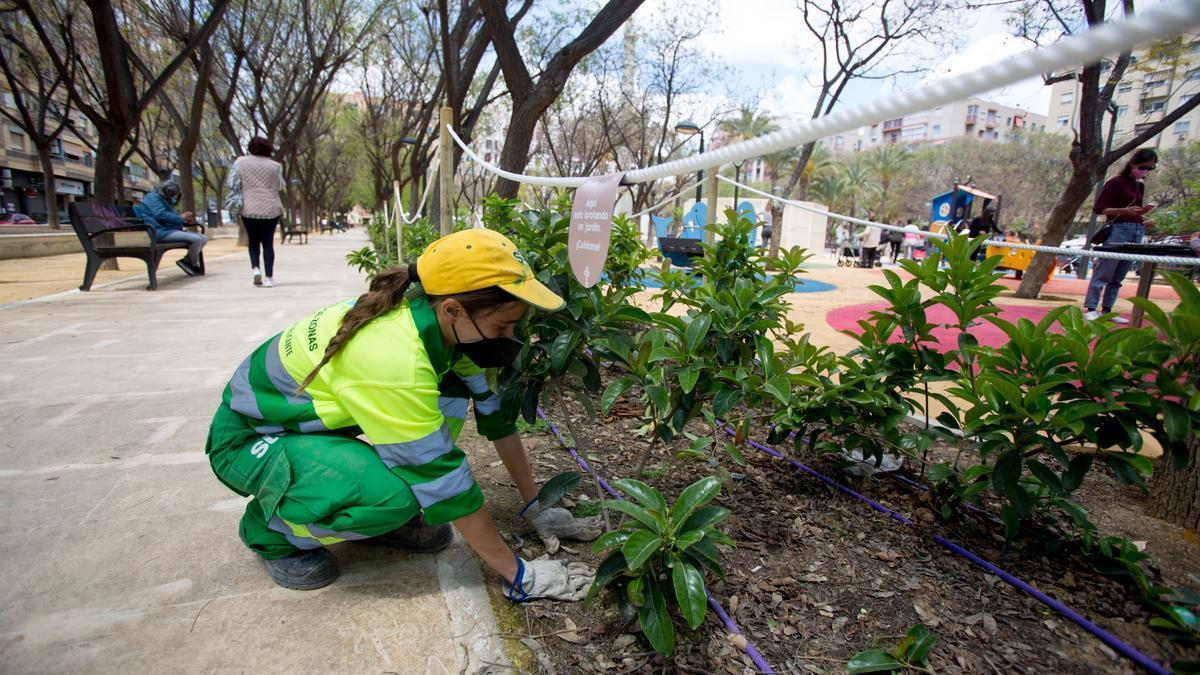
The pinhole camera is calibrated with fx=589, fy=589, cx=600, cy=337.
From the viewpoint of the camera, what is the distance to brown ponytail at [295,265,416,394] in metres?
1.50

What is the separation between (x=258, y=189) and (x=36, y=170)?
1652 inches

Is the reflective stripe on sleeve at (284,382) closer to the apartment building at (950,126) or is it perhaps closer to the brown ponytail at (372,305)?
the brown ponytail at (372,305)

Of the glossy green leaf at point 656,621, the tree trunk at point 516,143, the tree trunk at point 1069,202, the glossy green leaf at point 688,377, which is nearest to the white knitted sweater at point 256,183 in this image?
the tree trunk at point 516,143

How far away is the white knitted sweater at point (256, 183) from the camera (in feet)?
22.6

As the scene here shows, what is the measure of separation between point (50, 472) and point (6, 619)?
99 cm

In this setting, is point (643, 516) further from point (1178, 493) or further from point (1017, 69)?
point (1178, 493)

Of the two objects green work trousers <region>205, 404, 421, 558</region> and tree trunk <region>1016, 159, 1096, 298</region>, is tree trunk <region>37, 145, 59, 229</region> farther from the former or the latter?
tree trunk <region>1016, 159, 1096, 298</region>

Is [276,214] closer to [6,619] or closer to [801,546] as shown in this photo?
[6,619]

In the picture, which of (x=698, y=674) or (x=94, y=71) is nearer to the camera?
(x=698, y=674)

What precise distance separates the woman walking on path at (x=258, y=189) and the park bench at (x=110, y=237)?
988 millimetres

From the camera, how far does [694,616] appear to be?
4.14 ft

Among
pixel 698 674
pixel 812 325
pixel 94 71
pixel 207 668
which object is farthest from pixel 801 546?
pixel 94 71

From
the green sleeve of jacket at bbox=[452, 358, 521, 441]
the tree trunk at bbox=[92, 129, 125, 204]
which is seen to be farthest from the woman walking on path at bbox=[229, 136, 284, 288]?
the green sleeve of jacket at bbox=[452, 358, 521, 441]

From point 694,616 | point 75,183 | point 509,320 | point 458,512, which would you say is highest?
point 75,183
